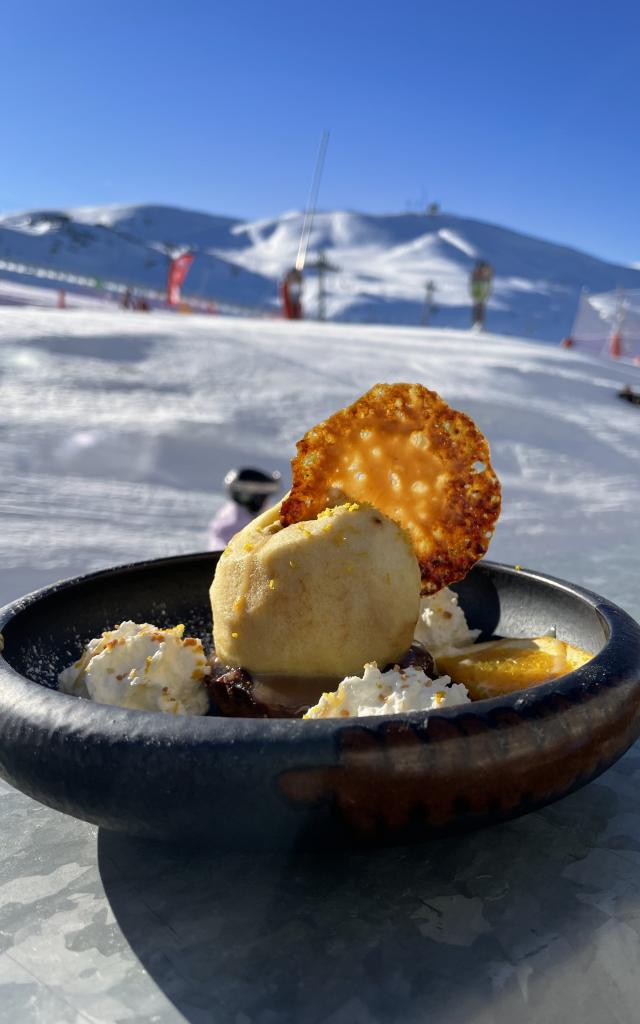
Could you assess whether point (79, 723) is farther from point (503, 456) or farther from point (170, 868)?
point (503, 456)

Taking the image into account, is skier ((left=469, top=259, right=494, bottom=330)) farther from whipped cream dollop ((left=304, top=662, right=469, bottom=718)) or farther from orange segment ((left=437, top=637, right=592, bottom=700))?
whipped cream dollop ((left=304, top=662, right=469, bottom=718))

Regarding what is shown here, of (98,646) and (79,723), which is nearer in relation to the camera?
(79,723)

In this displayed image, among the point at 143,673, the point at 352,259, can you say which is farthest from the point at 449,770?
the point at 352,259

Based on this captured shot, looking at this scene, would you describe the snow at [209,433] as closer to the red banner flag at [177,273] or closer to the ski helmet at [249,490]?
the ski helmet at [249,490]

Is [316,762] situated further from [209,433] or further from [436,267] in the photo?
[436,267]

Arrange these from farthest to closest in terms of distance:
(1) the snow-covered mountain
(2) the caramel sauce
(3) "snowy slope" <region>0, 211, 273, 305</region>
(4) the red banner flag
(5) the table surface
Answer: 1. (1) the snow-covered mountain
2. (3) "snowy slope" <region>0, 211, 273, 305</region>
3. (4) the red banner flag
4. (2) the caramel sauce
5. (5) the table surface

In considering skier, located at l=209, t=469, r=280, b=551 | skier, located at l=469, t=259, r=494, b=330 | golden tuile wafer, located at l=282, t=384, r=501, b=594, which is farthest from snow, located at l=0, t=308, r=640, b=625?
skier, located at l=469, t=259, r=494, b=330

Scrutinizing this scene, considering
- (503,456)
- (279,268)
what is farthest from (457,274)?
(503,456)

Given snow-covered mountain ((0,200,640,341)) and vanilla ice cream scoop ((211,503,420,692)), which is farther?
snow-covered mountain ((0,200,640,341))

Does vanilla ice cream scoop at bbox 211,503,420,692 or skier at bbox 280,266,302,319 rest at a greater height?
skier at bbox 280,266,302,319
